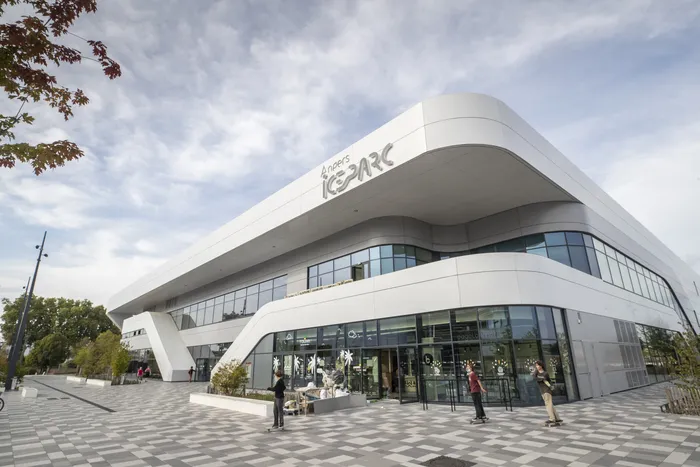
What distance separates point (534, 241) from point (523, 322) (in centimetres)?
735

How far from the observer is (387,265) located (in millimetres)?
21031

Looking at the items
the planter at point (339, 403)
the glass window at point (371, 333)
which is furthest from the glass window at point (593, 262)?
the planter at point (339, 403)

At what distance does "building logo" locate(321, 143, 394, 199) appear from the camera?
642 inches

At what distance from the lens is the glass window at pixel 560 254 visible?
19.4 meters

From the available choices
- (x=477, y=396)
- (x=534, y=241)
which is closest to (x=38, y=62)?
(x=477, y=396)

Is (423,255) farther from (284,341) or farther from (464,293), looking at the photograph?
(284,341)

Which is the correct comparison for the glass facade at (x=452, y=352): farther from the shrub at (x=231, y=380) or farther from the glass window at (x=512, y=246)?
the glass window at (x=512, y=246)

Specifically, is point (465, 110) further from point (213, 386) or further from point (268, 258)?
point (268, 258)

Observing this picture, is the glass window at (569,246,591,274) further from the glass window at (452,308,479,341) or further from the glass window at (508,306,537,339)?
the glass window at (452,308,479,341)

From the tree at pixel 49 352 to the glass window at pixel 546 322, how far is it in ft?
249

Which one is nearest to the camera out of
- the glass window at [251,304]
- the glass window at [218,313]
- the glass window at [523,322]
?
the glass window at [523,322]

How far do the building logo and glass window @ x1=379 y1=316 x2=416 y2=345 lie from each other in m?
6.96

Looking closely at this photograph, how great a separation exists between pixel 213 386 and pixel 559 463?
56.8 feet

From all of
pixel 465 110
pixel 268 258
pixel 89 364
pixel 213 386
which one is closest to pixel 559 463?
pixel 465 110
